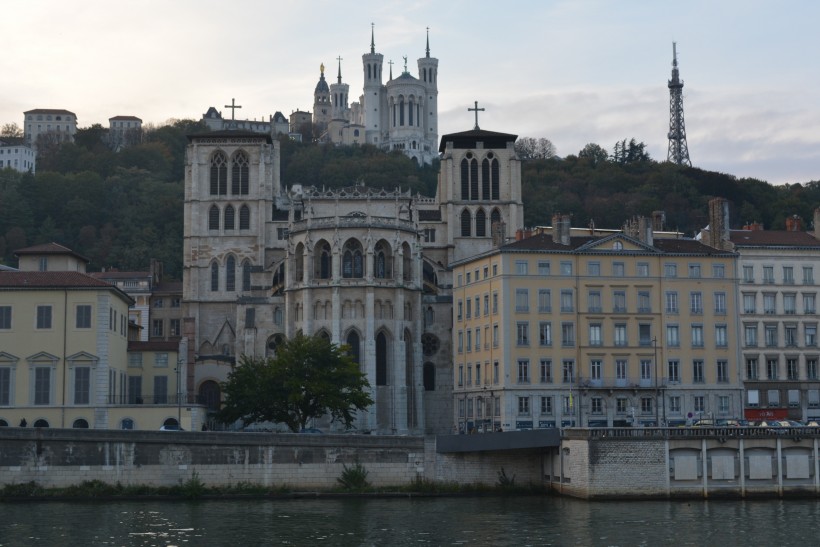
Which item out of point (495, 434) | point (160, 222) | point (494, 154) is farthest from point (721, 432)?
point (160, 222)

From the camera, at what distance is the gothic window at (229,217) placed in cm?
11269

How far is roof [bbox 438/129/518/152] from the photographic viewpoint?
116m

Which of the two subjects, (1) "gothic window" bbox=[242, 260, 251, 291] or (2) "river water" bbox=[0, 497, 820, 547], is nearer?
(2) "river water" bbox=[0, 497, 820, 547]

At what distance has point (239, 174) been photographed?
4488 inches

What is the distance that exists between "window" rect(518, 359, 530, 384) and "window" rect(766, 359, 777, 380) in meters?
16.0

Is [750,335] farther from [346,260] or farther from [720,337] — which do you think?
[346,260]

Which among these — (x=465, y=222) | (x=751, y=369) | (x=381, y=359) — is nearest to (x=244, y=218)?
(x=465, y=222)

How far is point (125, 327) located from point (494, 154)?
140 ft

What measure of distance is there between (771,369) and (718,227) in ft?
30.5

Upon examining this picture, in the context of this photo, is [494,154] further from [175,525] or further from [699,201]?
[175,525]

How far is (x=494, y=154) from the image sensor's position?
116 meters

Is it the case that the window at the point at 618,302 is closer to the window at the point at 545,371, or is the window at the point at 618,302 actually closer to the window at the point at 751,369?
the window at the point at 545,371

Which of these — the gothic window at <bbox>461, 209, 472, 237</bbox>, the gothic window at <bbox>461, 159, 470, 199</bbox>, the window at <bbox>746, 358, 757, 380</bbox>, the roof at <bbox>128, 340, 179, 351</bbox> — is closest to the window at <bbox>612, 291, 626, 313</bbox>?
the window at <bbox>746, 358, 757, 380</bbox>

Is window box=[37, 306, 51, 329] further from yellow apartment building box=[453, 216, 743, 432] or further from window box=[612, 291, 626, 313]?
window box=[612, 291, 626, 313]
